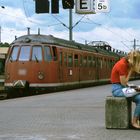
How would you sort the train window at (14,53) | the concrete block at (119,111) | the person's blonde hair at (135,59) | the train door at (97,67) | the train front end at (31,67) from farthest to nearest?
1. the train door at (97,67)
2. the train window at (14,53)
3. the train front end at (31,67)
4. the concrete block at (119,111)
5. the person's blonde hair at (135,59)

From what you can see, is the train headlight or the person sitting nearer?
the person sitting

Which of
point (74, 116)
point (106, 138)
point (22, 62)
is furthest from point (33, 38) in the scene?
point (106, 138)

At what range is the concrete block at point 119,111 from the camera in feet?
37.5

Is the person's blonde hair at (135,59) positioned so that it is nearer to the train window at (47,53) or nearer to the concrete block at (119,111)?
the concrete block at (119,111)

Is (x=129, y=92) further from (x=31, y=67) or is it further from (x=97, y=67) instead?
(x=97, y=67)

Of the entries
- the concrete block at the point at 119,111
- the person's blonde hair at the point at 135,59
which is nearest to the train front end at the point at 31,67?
the concrete block at the point at 119,111

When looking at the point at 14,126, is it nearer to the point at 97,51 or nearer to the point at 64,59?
the point at 64,59

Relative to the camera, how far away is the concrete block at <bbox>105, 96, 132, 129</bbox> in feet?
37.5

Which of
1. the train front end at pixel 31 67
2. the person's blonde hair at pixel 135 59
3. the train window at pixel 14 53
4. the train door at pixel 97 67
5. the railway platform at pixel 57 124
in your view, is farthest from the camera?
the train door at pixel 97 67

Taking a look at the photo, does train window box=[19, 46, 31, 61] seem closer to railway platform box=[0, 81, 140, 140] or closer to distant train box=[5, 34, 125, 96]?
distant train box=[5, 34, 125, 96]

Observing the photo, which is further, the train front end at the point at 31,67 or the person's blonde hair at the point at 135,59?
the train front end at the point at 31,67

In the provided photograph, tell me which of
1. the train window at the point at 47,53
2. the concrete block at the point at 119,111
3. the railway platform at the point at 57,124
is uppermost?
the train window at the point at 47,53

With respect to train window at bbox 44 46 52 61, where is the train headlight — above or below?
below

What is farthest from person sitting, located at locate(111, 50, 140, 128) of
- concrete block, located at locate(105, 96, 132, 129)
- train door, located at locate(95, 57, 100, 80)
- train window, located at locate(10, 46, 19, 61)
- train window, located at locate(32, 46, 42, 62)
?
train door, located at locate(95, 57, 100, 80)
